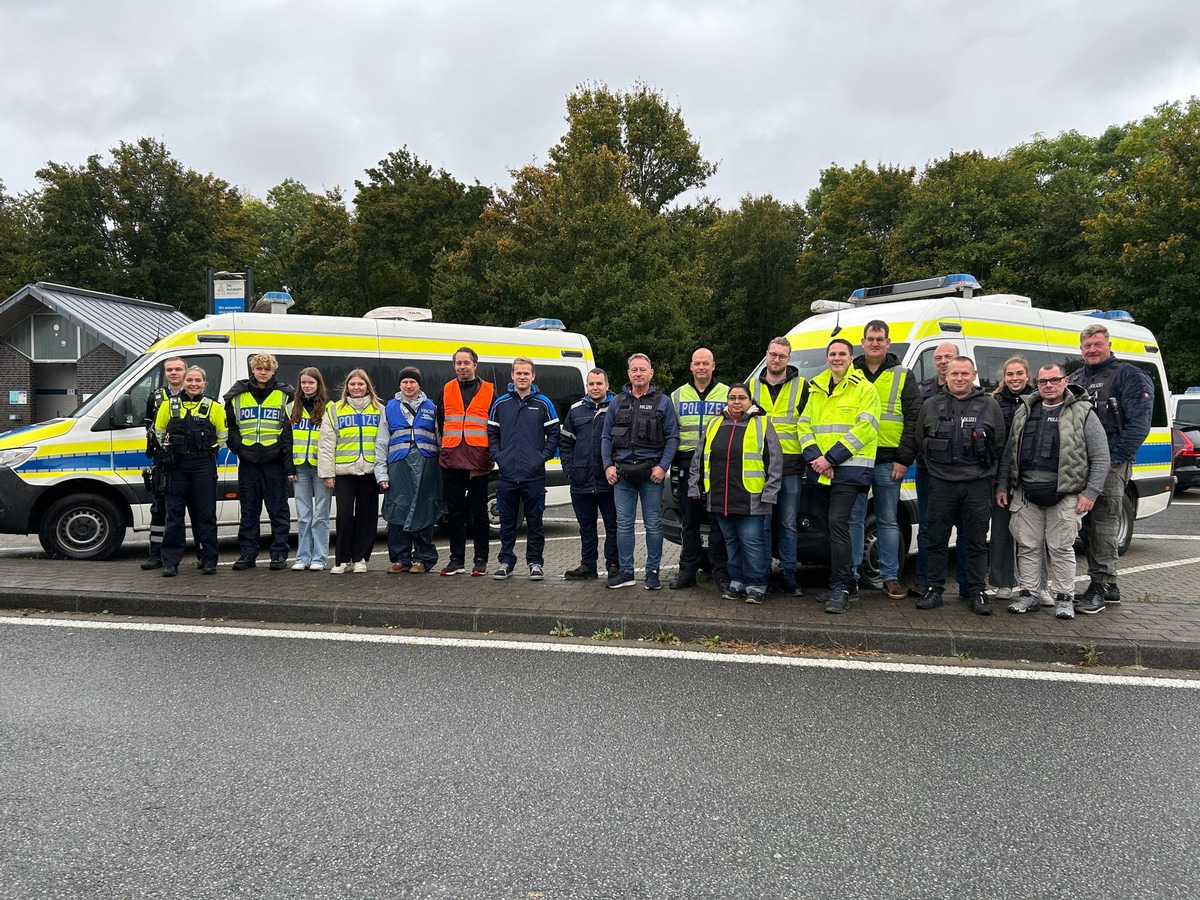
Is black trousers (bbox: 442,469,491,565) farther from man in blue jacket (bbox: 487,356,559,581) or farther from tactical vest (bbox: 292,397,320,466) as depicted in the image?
tactical vest (bbox: 292,397,320,466)

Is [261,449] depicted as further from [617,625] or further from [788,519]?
[788,519]

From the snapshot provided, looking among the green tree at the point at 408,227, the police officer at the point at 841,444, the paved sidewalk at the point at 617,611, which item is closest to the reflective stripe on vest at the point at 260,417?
the paved sidewalk at the point at 617,611

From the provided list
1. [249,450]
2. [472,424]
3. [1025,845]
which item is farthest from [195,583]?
[1025,845]

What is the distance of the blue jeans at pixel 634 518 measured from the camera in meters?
6.89

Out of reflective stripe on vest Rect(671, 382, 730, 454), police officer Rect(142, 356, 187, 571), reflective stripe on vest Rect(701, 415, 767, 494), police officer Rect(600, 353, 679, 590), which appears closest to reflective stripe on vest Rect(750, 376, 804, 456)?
reflective stripe on vest Rect(701, 415, 767, 494)

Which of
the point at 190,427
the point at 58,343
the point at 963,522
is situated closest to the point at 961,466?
the point at 963,522

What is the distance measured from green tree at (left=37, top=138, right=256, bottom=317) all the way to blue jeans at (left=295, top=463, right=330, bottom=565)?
32.1m

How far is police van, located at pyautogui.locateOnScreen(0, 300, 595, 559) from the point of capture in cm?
856

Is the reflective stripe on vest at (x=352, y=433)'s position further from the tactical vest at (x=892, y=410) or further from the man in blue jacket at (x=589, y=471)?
the tactical vest at (x=892, y=410)

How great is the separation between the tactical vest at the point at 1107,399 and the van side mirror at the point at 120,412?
28.8ft

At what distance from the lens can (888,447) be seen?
648 cm

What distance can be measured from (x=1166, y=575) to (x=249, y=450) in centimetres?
851

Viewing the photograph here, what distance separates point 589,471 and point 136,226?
35.4 meters

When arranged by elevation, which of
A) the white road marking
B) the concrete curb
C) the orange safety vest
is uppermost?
the orange safety vest
